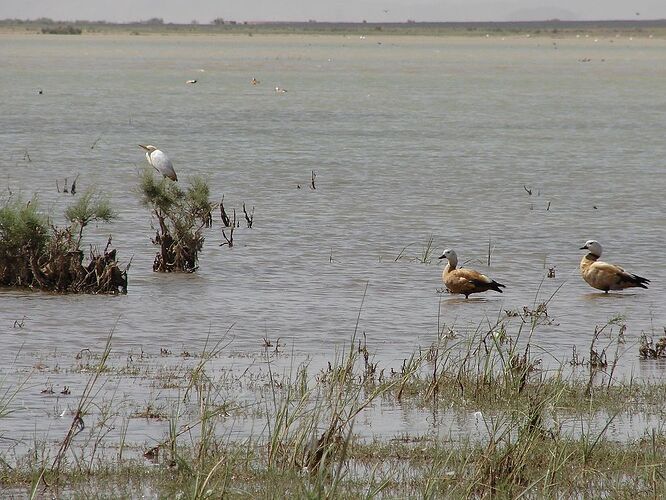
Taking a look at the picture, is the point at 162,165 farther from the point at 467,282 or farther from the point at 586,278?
the point at 586,278

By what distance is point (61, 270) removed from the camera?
12.8m

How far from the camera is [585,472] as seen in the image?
22.6 ft

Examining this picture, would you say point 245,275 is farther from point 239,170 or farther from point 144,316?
point 239,170

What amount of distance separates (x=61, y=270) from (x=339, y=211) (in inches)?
304

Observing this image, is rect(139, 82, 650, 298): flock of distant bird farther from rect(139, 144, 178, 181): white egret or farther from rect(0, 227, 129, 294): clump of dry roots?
rect(139, 144, 178, 181): white egret

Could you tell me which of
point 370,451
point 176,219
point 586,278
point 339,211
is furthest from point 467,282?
point 339,211

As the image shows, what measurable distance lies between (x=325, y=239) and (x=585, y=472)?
10591 millimetres

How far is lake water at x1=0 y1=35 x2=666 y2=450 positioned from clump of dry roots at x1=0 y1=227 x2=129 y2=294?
0.21 metres

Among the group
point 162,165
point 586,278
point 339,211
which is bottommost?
point 339,211

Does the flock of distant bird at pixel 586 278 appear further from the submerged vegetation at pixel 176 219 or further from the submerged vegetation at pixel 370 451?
the submerged vegetation at pixel 370 451

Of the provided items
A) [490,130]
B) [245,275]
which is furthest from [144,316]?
[490,130]

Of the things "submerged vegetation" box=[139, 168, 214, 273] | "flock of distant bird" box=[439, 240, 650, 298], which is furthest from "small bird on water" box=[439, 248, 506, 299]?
"submerged vegetation" box=[139, 168, 214, 273]

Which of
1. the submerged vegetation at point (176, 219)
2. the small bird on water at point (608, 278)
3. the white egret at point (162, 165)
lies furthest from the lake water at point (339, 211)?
the white egret at point (162, 165)

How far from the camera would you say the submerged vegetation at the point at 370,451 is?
21.2 feet
